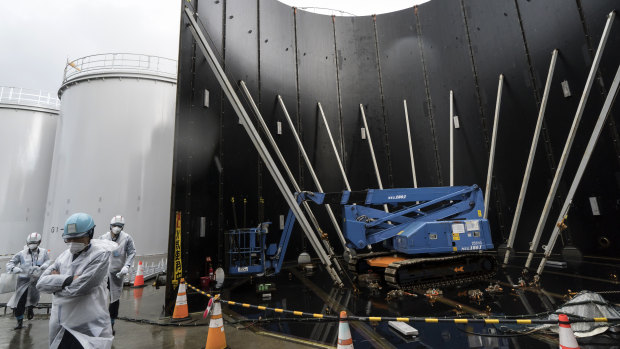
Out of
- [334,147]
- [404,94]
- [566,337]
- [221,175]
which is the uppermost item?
[404,94]

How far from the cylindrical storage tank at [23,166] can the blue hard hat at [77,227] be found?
579 inches

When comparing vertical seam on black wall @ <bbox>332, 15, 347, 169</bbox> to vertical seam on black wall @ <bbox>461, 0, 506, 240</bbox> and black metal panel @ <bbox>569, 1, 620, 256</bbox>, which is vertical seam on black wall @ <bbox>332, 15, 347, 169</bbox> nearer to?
vertical seam on black wall @ <bbox>461, 0, 506, 240</bbox>

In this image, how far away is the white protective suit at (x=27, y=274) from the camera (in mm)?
5582

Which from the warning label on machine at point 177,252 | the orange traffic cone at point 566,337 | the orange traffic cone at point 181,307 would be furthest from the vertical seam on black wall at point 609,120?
the warning label on machine at point 177,252

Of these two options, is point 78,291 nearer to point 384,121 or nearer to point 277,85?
point 277,85

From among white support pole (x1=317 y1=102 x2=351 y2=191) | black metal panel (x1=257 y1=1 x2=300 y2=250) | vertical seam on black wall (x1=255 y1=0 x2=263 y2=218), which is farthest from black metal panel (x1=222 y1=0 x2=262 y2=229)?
white support pole (x1=317 y1=102 x2=351 y2=191)

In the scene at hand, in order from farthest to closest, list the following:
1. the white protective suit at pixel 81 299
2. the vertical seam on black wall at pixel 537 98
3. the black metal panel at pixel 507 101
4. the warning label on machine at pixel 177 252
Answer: the black metal panel at pixel 507 101 → the vertical seam on black wall at pixel 537 98 → the warning label on machine at pixel 177 252 → the white protective suit at pixel 81 299

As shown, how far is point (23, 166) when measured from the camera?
44.1ft

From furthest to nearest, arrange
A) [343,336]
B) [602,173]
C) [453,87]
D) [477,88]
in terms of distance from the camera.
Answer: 1. [453,87]
2. [477,88]
3. [602,173]
4. [343,336]

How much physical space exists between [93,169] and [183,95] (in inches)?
243

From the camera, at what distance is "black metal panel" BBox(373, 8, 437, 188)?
12.1m

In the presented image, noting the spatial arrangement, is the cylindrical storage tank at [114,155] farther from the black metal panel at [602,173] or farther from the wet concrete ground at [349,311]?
the black metal panel at [602,173]

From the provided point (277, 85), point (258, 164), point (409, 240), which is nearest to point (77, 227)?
point (409, 240)

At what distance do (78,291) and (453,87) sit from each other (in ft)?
43.4
